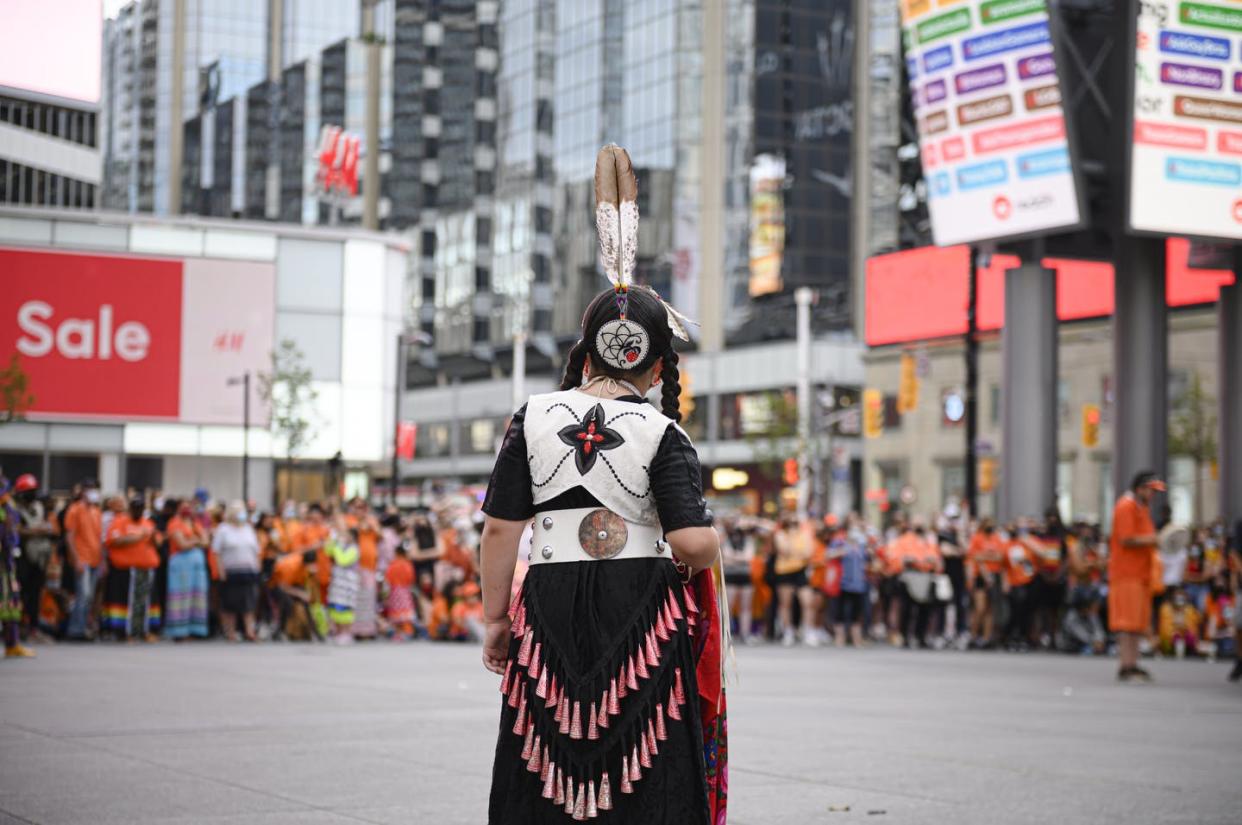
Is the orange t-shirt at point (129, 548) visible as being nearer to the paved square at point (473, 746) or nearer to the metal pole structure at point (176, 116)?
the paved square at point (473, 746)

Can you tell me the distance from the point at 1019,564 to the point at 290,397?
87.8ft

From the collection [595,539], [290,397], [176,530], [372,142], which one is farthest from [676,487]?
[372,142]

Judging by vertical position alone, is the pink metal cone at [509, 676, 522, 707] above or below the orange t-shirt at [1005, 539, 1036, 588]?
above

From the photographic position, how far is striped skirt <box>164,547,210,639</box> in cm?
2300

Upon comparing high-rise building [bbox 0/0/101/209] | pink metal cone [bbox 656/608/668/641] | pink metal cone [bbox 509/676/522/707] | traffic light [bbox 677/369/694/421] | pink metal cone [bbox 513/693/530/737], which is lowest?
pink metal cone [bbox 513/693/530/737]

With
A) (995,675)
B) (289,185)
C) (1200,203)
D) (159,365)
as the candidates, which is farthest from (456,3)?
(995,675)

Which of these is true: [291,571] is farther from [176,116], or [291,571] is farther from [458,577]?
[176,116]

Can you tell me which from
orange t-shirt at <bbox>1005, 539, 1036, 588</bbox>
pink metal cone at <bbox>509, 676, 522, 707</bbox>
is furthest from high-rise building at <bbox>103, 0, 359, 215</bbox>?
pink metal cone at <bbox>509, 676, 522, 707</bbox>

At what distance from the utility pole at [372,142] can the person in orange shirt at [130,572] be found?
9430 centimetres

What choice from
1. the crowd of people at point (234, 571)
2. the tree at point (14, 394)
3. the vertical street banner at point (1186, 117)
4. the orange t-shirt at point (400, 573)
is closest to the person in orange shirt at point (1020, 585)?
the vertical street banner at point (1186, 117)

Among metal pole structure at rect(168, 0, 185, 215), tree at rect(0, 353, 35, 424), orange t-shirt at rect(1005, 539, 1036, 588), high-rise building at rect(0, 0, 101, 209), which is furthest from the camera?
metal pole structure at rect(168, 0, 185, 215)

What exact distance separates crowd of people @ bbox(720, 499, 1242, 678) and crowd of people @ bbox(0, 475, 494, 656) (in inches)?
173

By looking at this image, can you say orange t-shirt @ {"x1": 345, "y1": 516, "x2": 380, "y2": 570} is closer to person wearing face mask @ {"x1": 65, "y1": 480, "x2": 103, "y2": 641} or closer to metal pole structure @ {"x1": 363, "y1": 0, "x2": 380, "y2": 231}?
person wearing face mask @ {"x1": 65, "y1": 480, "x2": 103, "y2": 641}

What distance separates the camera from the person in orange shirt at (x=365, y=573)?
953 inches
